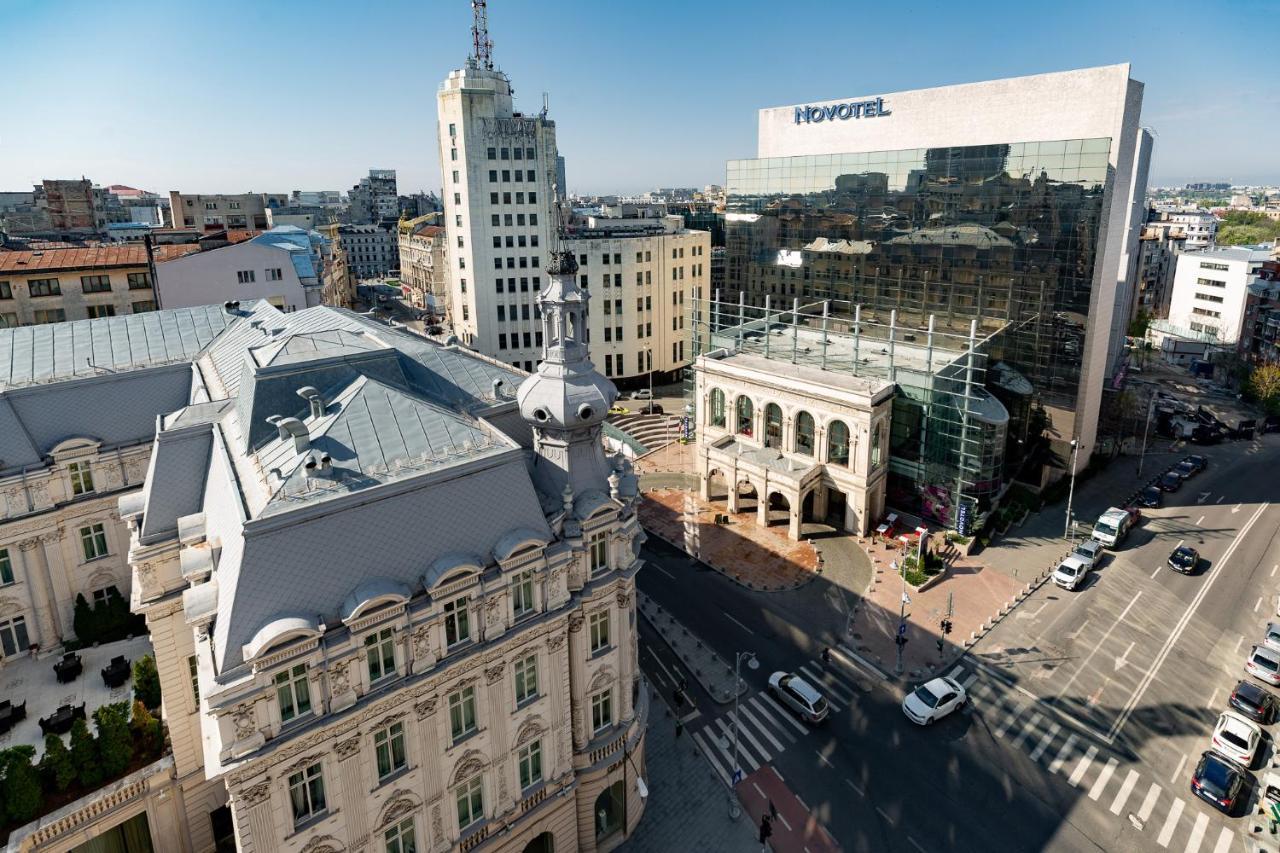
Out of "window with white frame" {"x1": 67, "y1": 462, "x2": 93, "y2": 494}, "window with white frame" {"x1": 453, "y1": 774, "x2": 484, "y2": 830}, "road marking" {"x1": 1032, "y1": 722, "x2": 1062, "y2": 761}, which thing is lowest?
"road marking" {"x1": 1032, "y1": 722, "x2": 1062, "y2": 761}

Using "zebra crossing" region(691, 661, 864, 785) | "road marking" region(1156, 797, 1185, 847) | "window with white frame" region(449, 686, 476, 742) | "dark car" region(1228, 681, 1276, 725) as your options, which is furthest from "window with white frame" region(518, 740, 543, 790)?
"dark car" region(1228, 681, 1276, 725)

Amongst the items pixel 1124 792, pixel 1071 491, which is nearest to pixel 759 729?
pixel 1124 792

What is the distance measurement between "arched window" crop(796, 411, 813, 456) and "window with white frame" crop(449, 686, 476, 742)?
5060 cm

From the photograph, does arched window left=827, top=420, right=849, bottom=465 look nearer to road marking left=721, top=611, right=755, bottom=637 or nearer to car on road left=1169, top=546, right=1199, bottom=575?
road marking left=721, top=611, right=755, bottom=637

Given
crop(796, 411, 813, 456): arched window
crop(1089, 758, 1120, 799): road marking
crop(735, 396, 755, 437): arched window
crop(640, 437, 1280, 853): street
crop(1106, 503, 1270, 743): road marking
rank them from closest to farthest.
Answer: crop(640, 437, 1280, 853): street, crop(1089, 758, 1120, 799): road marking, crop(1106, 503, 1270, 743): road marking, crop(796, 411, 813, 456): arched window, crop(735, 396, 755, 437): arched window

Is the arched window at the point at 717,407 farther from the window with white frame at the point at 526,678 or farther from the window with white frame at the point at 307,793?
the window with white frame at the point at 307,793

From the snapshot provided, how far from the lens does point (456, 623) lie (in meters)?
32.2

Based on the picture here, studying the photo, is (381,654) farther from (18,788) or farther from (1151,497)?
(1151,497)

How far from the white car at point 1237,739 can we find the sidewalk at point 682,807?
1213 inches

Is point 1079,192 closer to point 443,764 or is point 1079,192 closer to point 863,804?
point 863,804

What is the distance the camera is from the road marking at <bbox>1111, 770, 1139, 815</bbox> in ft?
138

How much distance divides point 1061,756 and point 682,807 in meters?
24.8

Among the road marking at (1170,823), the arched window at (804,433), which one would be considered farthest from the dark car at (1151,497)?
the road marking at (1170,823)

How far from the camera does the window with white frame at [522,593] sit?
33.9 m
